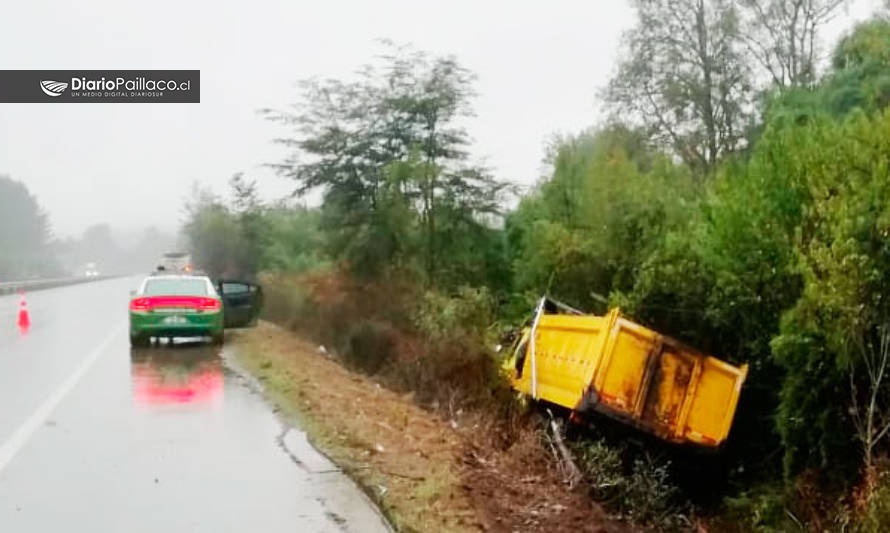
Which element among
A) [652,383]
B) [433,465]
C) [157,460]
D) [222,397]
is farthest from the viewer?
[222,397]

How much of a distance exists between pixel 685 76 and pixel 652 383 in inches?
974

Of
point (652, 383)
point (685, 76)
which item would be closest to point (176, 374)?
point (652, 383)

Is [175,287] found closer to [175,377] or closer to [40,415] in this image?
[175,377]

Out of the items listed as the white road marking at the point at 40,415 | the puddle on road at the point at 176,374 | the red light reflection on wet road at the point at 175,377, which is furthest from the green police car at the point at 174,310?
the white road marking at the point at 40,415

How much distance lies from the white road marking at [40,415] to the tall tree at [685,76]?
887 inches

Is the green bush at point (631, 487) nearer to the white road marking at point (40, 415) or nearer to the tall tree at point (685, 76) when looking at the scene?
the white road marking at point (40, 415)

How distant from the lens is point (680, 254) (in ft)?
44.8

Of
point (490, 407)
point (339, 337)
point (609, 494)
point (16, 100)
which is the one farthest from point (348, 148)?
point (609, 494)

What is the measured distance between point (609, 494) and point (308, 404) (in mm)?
3933

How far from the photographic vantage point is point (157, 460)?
880 cm

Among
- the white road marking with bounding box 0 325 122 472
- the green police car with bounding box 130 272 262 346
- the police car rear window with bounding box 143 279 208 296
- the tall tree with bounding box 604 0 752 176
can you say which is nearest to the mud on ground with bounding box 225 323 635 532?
the white road marking with bounding box 0 325 122 472

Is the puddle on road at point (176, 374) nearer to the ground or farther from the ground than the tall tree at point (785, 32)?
nearer to the ground

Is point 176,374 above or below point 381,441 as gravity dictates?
below

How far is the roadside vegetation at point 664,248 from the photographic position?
31.9ft
